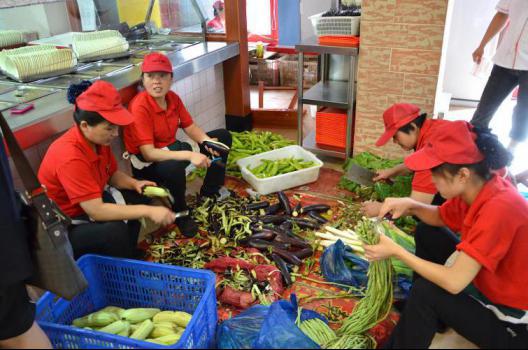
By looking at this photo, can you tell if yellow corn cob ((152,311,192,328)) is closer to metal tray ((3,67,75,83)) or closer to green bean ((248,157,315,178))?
green bean ((248,157,315,178))

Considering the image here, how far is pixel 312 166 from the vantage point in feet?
13.5

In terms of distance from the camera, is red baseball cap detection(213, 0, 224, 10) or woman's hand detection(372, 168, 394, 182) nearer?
woman's hand detection(372, 168, 394, 182)

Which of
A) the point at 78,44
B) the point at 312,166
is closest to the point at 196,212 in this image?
the point at 312,166

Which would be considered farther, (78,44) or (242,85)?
(242,85)

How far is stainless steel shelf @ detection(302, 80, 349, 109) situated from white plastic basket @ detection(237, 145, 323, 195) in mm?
536

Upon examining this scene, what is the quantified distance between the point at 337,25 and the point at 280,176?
1.54 metres

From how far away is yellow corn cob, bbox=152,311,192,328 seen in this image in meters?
2.30

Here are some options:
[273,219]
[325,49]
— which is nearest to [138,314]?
[273,219]

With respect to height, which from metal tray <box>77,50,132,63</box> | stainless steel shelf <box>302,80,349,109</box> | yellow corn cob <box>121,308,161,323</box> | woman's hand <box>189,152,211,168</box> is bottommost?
yellow corn cob <box>121,308,161,323</box>

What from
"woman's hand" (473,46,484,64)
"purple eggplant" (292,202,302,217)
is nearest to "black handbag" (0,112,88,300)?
"purple eggplant" (292,202,302,217)

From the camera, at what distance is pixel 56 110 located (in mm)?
2957

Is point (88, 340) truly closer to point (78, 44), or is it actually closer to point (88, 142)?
point (88, 142)

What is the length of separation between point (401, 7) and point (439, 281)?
2.83m

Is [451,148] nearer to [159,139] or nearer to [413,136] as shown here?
[413,136]
